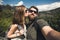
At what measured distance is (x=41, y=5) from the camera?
1419 mm

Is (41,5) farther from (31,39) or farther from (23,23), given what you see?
(31,39)

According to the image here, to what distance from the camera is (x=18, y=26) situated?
128 cm

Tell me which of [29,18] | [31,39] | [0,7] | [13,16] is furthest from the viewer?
[0,7]

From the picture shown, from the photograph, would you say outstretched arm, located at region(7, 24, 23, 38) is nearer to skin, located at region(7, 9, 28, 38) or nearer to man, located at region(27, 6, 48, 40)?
skin, located at region(7, 9, 28, 38)

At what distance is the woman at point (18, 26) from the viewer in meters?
1.26

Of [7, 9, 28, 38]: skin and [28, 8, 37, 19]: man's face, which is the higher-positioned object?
[28, 8, 37, 19]: man's face

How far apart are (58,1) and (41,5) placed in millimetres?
179

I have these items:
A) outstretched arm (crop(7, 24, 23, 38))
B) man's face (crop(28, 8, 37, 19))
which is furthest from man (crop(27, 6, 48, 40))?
outstretched arm (crop(7, 24, 23, 38))

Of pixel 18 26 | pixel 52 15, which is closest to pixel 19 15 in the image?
pixel 18 26

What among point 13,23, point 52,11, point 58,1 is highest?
point 58,1

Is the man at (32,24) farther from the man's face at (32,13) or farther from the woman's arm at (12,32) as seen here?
the woman's arm at (12,32)

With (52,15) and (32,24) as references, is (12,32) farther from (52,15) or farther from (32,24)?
(52,15)

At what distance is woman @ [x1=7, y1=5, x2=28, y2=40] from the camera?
126 cm

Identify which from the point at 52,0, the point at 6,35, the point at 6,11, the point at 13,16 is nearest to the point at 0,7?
the point at 6,11
